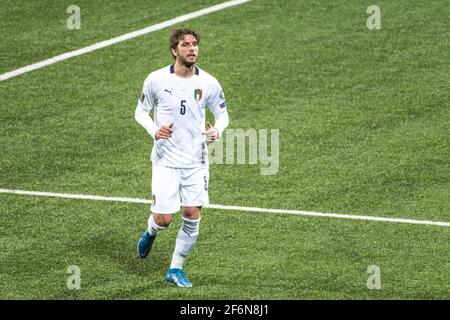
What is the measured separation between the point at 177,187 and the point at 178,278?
87cm

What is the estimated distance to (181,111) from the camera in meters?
12.2

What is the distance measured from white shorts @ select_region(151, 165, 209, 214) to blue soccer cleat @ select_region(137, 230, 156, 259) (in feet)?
1.57

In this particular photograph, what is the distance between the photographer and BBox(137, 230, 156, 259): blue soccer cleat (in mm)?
12695

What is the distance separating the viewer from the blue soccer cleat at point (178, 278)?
1217 centimetres

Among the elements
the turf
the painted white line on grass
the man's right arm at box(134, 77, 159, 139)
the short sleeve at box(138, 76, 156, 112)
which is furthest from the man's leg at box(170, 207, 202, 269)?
the painted white line on grass

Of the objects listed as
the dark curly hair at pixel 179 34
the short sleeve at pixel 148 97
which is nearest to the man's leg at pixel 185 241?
the short sleeve at pixel 148 97

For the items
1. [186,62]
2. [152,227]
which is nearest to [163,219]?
[152,227]

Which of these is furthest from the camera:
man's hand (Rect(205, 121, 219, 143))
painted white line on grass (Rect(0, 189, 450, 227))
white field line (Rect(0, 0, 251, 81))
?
white field line (Rect(0, 0, 251, 81))

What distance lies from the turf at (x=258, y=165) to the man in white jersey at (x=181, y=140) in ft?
1.76

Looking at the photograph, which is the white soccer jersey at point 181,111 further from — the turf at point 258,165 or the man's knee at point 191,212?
the turf at point 258,165

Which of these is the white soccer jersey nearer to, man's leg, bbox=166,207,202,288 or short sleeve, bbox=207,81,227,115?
short sleeve, bbox=207,81,227,115

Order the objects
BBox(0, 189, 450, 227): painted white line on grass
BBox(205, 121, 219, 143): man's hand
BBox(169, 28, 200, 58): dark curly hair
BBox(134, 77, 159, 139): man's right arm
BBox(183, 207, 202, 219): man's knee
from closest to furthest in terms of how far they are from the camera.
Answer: BBox(205, 121, 219, 143): man's hand < BBox(169, 28, 200, 58): dark curly hair < BBox(134, 77, 159, 139): man's right arm < BBox(183, 207, 202, 219): man's knee < BBox(0, 189, 450, 227): painted white line on grass

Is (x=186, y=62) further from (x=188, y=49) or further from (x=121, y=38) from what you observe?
(x=121, y=38)
